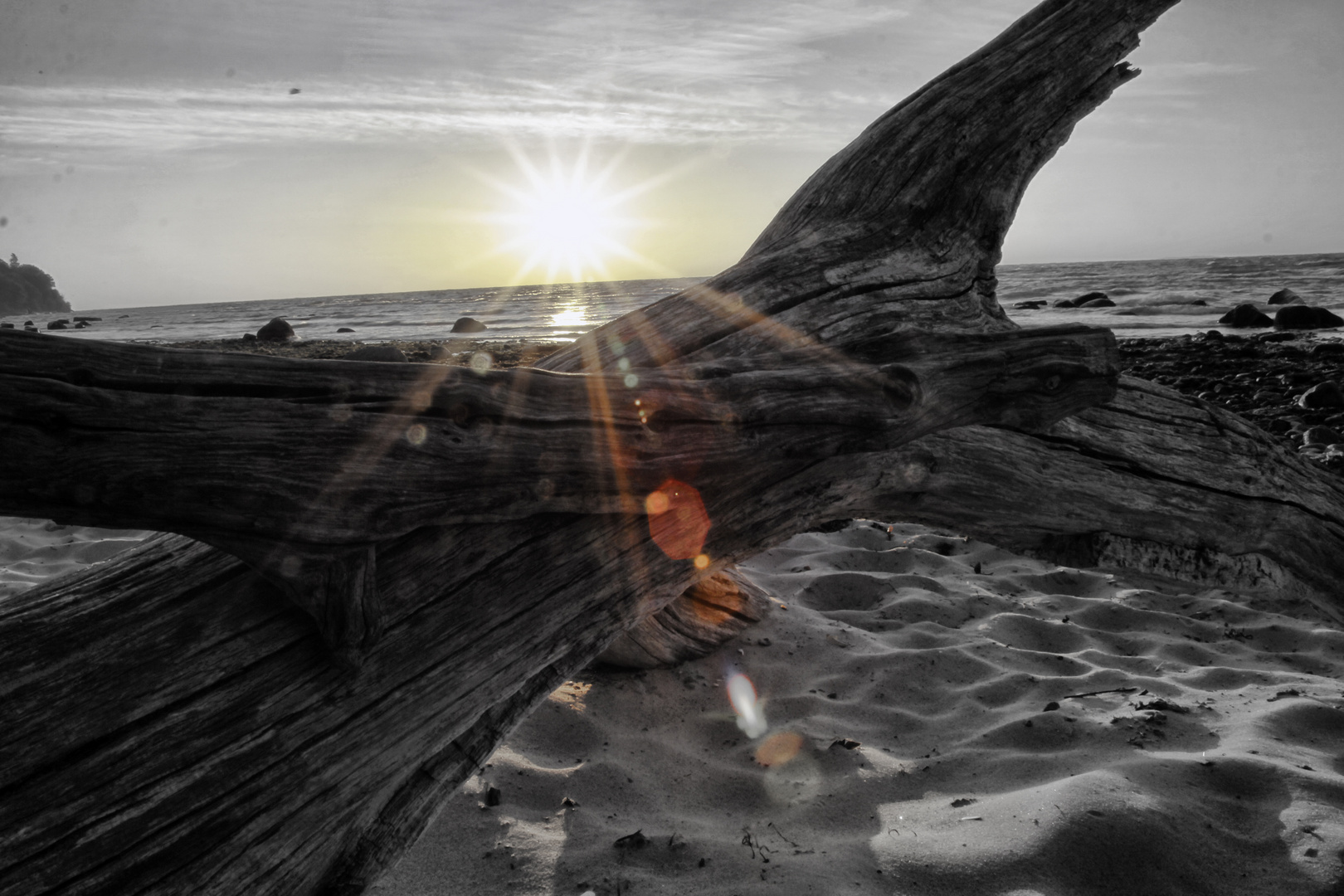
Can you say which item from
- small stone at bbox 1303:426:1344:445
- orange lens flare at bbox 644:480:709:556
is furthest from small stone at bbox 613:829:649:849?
small stone at bbox 1303:426:1344:445

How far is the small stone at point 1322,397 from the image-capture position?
8383 millimetres

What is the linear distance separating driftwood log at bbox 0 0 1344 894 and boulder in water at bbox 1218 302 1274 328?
59.1 ft

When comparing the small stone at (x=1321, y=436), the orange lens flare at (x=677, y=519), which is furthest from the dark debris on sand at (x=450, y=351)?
the orange lens flare at (x=677, y=519)

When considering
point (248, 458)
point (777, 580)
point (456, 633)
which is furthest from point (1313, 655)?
point (248, 458)

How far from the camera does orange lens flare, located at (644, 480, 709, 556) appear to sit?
6.66 feet

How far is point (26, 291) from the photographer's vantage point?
325 ft

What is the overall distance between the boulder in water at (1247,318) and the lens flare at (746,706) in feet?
59.5

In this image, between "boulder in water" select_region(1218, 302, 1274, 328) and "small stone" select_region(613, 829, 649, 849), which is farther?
"boulder in water" select_region(1218, 302, 1274, 328)

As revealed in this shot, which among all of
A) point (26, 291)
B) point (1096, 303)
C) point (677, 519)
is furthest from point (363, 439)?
point (26, 291)

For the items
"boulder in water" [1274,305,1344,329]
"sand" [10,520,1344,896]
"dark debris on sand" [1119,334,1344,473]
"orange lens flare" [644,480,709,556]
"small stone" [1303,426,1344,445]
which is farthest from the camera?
"boulder in water" [1274,305,1344,329]

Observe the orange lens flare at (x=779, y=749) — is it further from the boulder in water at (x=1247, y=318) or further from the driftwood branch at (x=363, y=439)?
the boulder in water at (x=1247, y=318)

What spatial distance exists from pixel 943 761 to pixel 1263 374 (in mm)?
9833

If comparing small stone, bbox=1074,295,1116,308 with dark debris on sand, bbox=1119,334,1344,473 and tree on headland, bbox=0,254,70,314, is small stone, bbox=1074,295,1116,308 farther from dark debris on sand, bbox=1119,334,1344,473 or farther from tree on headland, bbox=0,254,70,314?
tree on headland, bbox=0,254,70,314

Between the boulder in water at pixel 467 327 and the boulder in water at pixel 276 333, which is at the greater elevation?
the boulder in water at pixel 276 333
